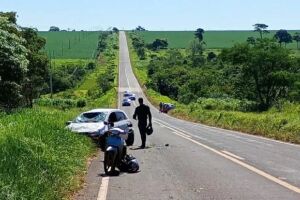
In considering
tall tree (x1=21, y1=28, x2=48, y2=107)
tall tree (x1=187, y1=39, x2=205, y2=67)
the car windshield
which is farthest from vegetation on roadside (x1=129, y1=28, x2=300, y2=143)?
tall tree (x1=21, y1=28, x2=48, y2=107)

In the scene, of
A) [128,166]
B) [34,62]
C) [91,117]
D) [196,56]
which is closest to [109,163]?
[128,166]

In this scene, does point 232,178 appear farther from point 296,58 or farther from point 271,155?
point 296,58

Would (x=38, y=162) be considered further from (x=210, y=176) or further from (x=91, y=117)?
(x=91, y=117)

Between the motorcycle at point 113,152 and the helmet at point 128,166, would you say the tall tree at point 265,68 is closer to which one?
the helmet at point 128,166

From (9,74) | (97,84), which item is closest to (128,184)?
(9,74)

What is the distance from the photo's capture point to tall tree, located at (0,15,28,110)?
27502mm

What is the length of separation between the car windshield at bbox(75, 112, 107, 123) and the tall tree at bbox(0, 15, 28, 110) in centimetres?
A: 721

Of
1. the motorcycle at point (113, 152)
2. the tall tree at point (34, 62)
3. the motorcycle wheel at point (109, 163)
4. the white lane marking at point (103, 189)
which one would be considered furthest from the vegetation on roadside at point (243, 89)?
the tall tree at point (34, 62)

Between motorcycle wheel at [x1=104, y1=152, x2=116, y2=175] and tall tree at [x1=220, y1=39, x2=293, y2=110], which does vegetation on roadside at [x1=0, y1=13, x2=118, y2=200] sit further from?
tall tree at [x1=220, y1=39, x2=293, y2=110]

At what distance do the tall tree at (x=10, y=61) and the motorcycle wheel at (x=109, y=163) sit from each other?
49.2 feet

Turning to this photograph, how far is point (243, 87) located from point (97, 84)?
45645mm

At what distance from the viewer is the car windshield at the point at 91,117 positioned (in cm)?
2108

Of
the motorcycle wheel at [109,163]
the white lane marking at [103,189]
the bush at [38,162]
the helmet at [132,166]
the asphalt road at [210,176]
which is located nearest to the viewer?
the bush at [38,162]

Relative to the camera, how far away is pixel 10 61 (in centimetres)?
2833
